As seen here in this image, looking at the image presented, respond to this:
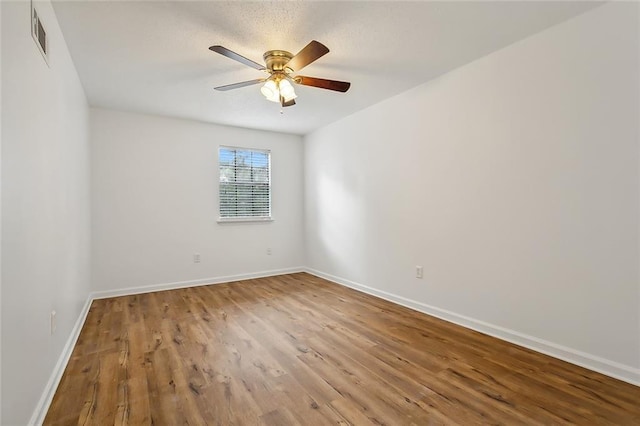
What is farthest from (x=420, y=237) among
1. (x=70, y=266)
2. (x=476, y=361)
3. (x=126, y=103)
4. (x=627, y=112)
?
(x=126, y=103)

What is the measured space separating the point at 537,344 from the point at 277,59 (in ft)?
9.77

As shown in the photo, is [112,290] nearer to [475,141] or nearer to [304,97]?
[304,97]

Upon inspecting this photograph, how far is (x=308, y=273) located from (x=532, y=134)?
148 inches

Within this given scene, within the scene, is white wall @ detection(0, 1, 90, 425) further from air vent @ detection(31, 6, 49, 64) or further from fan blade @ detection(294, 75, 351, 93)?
fan blade @ detection(294, 75, 351, 93)

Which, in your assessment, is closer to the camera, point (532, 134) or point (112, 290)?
point (532, 134)

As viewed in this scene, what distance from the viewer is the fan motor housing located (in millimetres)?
2430

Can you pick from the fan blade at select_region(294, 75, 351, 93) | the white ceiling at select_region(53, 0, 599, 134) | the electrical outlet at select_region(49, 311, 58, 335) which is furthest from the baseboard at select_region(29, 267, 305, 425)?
the fan blade at select_region(294, 75, 351, 93)

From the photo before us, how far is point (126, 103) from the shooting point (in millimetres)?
3709

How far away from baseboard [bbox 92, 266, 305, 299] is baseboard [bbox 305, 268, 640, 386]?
213cm

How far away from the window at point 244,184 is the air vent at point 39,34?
2.90m

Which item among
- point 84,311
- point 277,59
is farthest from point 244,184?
point 277,59

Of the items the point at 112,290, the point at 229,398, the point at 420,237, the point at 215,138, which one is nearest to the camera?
the point at 229,398

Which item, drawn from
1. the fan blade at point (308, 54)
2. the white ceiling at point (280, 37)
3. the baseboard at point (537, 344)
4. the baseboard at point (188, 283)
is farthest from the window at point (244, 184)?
the fan blade at point (308, 54)

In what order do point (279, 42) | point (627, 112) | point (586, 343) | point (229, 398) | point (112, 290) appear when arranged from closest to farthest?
point (229, 398)
point (627, 112)
point (586, 343)
point (279, 42)
point (112, 290)
